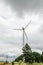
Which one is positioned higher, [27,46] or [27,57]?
[27,46]

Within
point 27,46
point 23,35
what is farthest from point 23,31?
point 27,46

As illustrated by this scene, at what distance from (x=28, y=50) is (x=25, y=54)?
4751 millimetres

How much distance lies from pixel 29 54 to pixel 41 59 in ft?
55.7

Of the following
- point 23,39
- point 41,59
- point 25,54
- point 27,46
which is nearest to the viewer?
point 23,39

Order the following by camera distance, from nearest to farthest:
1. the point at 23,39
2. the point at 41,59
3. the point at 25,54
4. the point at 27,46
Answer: the point at 23,39, the point at 25,54, the point at 27,46, the point at 41,59

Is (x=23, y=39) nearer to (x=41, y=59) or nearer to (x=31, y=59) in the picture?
(x=31, y=59)

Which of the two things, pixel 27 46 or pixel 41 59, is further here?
pixel 41 59

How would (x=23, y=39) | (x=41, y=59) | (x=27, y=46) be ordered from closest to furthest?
1. (x=23, y=39)
2. (x=27, y=46)
3. (x=41, y=59)

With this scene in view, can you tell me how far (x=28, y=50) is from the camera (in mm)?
86375

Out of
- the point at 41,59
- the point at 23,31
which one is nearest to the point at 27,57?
the point at 41,59

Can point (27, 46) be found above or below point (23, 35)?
above

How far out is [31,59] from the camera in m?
83.6

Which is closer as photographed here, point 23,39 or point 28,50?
point 23,39

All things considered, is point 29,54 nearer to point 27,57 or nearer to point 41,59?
point 27,57
